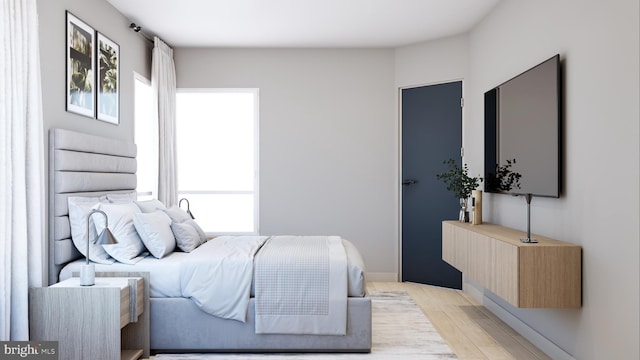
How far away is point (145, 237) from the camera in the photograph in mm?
3541

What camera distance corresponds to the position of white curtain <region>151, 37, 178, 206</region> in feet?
17.5

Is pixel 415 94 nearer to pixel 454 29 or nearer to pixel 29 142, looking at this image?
pixel 454 29

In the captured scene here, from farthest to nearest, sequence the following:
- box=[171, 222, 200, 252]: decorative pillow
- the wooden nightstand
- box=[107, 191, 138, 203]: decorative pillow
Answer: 1. box=[107, 191, 138, 203]: decorative pillow
2. box=[171, 222, 200, 252]: decorative pillow
3. the wooden nightstand

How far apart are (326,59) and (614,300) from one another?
13.7 ft

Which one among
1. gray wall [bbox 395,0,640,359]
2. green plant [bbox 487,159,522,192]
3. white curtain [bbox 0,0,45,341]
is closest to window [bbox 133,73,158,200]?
white curtain [bbox 0,0,45,341]

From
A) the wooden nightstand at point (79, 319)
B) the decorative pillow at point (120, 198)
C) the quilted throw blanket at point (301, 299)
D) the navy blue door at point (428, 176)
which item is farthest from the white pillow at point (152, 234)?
the navy blue door at point (428, 176)

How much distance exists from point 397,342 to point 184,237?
1.76 m

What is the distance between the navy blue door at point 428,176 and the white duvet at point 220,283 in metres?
2.82

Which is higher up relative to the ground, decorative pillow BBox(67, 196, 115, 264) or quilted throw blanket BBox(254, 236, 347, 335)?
decorative pillow BBox(67, 196, 115, 264)

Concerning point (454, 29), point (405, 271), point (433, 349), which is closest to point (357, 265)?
point (433, 349)

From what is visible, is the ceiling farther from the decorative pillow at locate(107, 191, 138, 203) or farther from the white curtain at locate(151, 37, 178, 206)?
the decorative pillow at locate(107, 191, 138, 203)

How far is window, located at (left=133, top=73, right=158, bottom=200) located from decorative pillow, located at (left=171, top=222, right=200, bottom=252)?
4.89 feet
